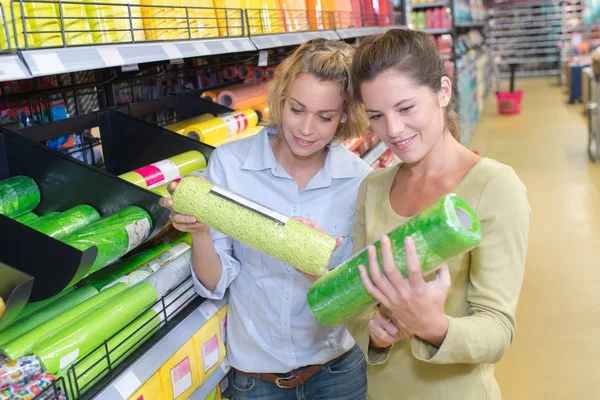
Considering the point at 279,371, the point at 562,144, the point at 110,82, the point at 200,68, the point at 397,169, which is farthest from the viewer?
the point at 562,144

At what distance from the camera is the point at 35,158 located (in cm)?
153

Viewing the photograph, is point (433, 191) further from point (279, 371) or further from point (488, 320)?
point (279, 371)

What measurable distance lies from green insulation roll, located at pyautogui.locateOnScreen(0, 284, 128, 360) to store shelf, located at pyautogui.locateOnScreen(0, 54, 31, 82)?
0.48 meters

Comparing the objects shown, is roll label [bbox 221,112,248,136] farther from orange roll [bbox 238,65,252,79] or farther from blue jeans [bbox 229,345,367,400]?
blue jeans [bbox 229,345,367,400]

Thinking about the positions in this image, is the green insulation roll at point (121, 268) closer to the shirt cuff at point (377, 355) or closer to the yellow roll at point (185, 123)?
the yellow roll at point (185, 123)

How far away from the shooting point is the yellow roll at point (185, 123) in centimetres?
220

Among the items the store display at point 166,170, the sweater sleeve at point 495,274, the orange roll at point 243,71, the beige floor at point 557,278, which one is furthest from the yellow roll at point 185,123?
the beige floor at point 557,278

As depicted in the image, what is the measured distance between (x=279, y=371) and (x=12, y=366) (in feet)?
2.47

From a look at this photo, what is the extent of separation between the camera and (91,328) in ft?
4.20

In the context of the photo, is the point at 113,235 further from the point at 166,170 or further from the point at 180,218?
the point at 166,170

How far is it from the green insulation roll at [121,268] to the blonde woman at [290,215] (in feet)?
0.59

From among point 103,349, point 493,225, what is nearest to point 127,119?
point 103,349

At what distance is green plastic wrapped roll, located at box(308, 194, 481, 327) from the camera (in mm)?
961

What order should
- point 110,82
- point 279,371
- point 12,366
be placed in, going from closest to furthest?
point 12,366 → point 279,371 → point 110,82
